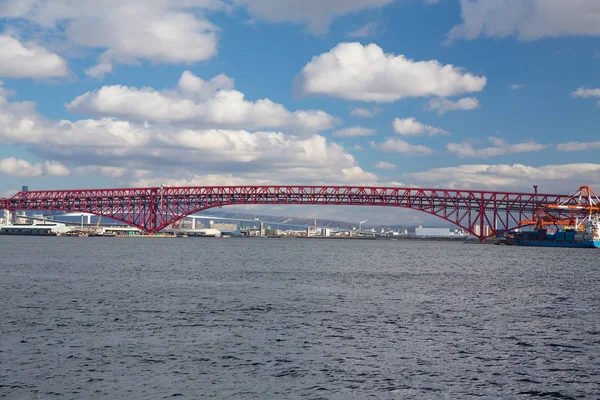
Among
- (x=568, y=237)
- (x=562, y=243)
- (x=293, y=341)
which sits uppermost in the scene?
(x=568, y=237)

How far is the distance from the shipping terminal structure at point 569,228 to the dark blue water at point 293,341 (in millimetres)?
103906

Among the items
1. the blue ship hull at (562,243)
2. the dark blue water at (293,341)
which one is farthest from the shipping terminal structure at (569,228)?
the dark blue water at (293,341)

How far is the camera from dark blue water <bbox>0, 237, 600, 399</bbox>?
18672mm

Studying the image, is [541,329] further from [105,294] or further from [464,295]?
[105,294]

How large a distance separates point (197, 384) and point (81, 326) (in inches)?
415

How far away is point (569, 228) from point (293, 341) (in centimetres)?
14397

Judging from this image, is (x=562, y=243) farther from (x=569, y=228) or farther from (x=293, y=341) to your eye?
(x=293, y=341)

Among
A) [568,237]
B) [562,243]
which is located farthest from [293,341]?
[568,237]

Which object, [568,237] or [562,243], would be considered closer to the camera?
[562,243]

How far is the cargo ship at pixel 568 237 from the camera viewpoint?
13900 cm

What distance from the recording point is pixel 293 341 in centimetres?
2488

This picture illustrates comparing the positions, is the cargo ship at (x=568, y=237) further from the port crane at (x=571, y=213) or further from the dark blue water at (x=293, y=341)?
the dark blue water at (x=293, y=341)

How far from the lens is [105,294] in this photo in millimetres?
38656

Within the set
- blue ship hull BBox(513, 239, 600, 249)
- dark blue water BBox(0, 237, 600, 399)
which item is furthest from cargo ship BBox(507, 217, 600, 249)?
dark blue water BBox(0, 237, 600, 399)
